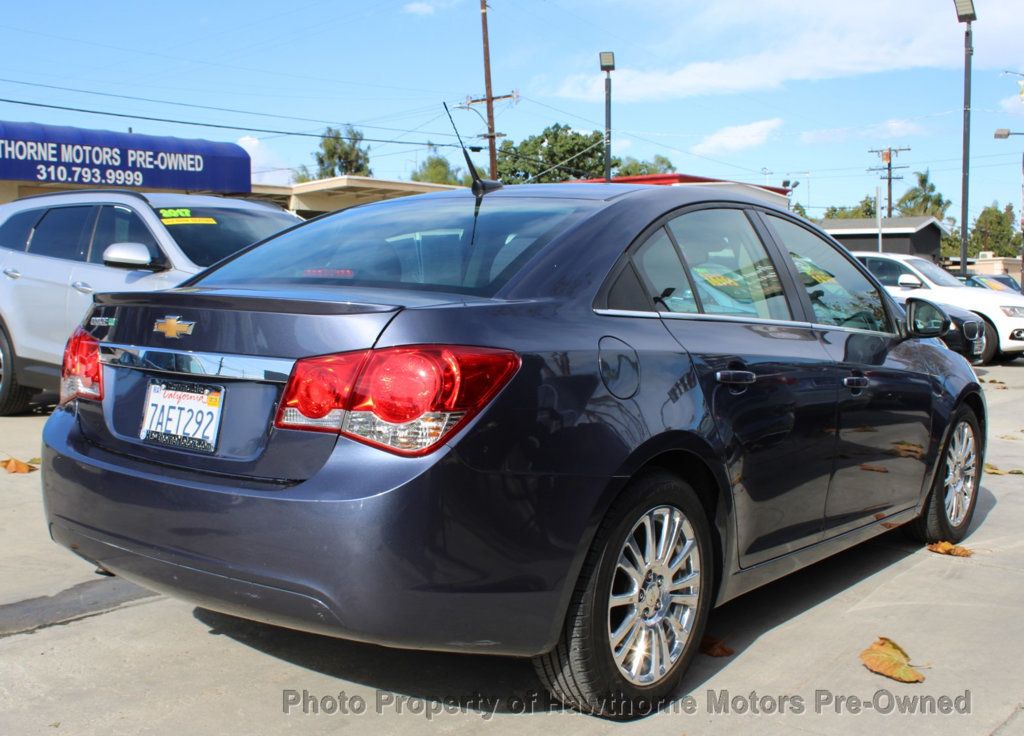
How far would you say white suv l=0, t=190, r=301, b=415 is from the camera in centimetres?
777

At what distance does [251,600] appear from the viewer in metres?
2.73

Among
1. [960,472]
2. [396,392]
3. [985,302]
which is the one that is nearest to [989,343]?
[985,302]

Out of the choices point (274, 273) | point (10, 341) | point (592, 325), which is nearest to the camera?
point (592, 325)

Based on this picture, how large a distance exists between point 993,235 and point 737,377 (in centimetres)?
11644

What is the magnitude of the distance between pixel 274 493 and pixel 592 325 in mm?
1020

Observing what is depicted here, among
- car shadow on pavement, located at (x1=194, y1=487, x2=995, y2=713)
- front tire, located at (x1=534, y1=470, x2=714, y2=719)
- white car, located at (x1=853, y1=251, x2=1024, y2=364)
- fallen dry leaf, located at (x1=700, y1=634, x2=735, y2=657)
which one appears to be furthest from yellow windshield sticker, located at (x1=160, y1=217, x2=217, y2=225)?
white car, located at (x1=853, y1=251, x2=1024, y2=364)

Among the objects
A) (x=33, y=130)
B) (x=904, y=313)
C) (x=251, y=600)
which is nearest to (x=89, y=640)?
(x=251, y=600)

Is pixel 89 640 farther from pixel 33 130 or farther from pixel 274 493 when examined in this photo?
pixel 33 130

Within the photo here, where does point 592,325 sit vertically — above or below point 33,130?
below

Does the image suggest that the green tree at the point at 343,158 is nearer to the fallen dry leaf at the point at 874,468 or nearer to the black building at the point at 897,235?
the black building at the point at 897,235

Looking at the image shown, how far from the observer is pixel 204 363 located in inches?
114

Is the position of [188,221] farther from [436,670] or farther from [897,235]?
[897,235]

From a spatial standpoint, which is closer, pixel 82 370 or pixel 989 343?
pixel 82 370

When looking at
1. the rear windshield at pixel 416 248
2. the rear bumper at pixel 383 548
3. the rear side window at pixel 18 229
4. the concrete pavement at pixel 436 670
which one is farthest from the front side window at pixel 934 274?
the rear bumper at pixel 383 548
